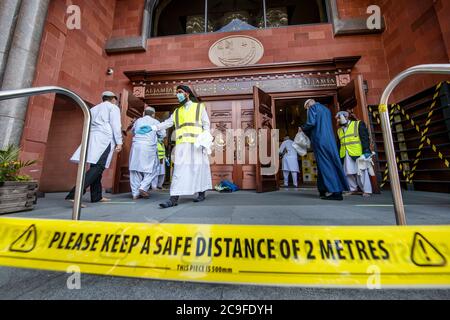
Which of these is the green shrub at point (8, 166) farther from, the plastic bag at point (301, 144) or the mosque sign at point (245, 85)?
the plastic bag at point (301, 144)

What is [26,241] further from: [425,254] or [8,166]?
[8,166]

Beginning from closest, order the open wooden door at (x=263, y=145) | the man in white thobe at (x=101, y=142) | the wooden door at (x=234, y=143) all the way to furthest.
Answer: the man in white thobe at (x=101, y=142) < the open wooden door at (x=263, y=145) < the wooden door at (x=234, y=143)

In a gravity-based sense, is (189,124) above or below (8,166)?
above

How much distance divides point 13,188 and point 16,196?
0.34ft

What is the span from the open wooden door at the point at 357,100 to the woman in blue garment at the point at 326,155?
5.34 ft

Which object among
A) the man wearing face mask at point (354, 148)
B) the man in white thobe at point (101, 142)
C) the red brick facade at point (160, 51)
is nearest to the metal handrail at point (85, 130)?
the man in white thobe at point (101, 142)

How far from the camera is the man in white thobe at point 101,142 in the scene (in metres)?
2.92

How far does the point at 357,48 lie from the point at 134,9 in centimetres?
696

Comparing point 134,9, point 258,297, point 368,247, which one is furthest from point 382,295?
point 134,9

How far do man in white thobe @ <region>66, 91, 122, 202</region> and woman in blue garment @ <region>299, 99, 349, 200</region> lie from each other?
3.17 meters

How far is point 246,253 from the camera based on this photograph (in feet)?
2.55

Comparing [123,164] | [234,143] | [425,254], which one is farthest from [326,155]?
[123,164]

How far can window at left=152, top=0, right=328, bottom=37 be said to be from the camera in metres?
6.50

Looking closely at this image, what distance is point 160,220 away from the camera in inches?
67.6
